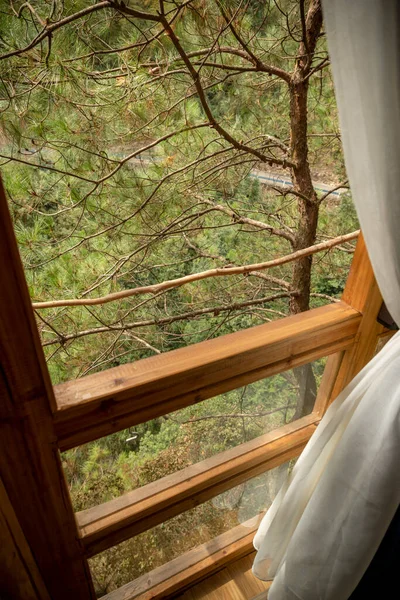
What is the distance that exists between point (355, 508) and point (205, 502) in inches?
23.8

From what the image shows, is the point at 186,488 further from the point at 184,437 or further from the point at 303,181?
the point at 303,181

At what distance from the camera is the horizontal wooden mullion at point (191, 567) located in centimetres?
121

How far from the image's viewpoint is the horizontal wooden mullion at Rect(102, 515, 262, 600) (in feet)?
3.97

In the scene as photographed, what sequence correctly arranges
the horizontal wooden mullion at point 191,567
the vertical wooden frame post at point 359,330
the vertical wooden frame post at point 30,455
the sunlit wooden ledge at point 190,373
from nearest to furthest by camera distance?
the vertical wooden frame post at point 30,455, the sunlit wooden ledge at point 190,373, the vertical wooden frame post at point 359,330, the horizontal wooden mullion at point 191,567

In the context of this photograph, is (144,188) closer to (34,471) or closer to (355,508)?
(34,471)

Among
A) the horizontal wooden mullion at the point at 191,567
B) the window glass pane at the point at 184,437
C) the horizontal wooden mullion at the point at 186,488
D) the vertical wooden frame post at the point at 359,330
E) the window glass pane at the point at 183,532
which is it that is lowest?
the horizontal wooden mullion at the point at 191,567

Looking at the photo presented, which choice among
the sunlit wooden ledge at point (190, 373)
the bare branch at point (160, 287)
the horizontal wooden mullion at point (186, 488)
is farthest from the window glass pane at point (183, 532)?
the bare branch at point (160, 287)

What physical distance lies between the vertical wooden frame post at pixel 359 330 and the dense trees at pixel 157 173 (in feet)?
0.25

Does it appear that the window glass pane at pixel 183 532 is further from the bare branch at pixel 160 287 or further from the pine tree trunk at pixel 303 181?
the bare branch at pixel 160 287

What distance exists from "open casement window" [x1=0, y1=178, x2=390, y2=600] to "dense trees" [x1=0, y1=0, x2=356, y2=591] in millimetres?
76

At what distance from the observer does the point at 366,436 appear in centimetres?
71

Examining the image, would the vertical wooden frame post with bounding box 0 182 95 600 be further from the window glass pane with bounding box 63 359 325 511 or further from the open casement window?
the window glass pane with bounding box 63 359 325 511

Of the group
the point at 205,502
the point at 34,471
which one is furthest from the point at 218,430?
the point at 34,471

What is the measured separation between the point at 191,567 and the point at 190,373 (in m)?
0.98
